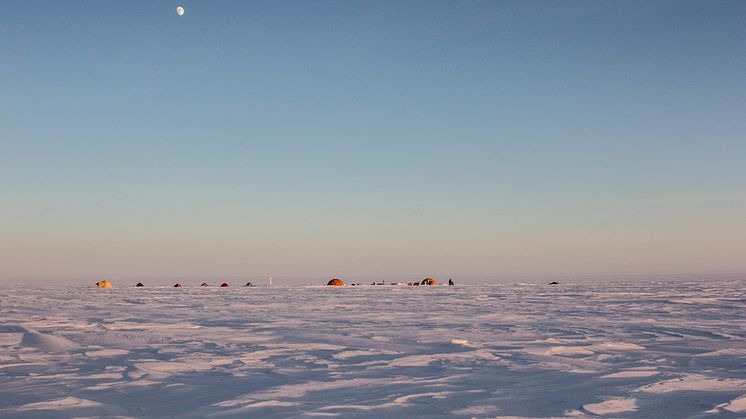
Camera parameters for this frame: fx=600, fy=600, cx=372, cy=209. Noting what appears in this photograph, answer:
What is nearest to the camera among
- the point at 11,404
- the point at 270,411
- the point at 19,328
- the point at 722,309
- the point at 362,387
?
the point at 270,411

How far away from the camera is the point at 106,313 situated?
40.6 feet

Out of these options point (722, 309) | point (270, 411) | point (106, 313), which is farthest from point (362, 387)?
point (722, 309)

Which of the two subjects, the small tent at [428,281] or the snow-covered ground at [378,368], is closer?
the snow-covered ground at [378,368]

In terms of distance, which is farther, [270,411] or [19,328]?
[19,328]

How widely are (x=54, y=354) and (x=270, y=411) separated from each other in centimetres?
378

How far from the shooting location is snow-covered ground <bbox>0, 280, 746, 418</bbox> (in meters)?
3.95

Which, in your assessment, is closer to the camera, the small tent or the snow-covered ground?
the snow-covered ground

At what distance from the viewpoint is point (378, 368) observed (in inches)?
214

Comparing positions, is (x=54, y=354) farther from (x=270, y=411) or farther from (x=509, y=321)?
(x=509, y=321)

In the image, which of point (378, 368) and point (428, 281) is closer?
point (378, 368)

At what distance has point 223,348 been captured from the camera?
6871mm

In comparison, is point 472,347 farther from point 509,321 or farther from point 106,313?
point 106,313

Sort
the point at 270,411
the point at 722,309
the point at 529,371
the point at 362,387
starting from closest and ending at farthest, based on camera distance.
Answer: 1. the point at 270,411
2. the point at 362,387
3. the point at 529,371
4. the point at 722,309

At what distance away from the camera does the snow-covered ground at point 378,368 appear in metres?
3.95
